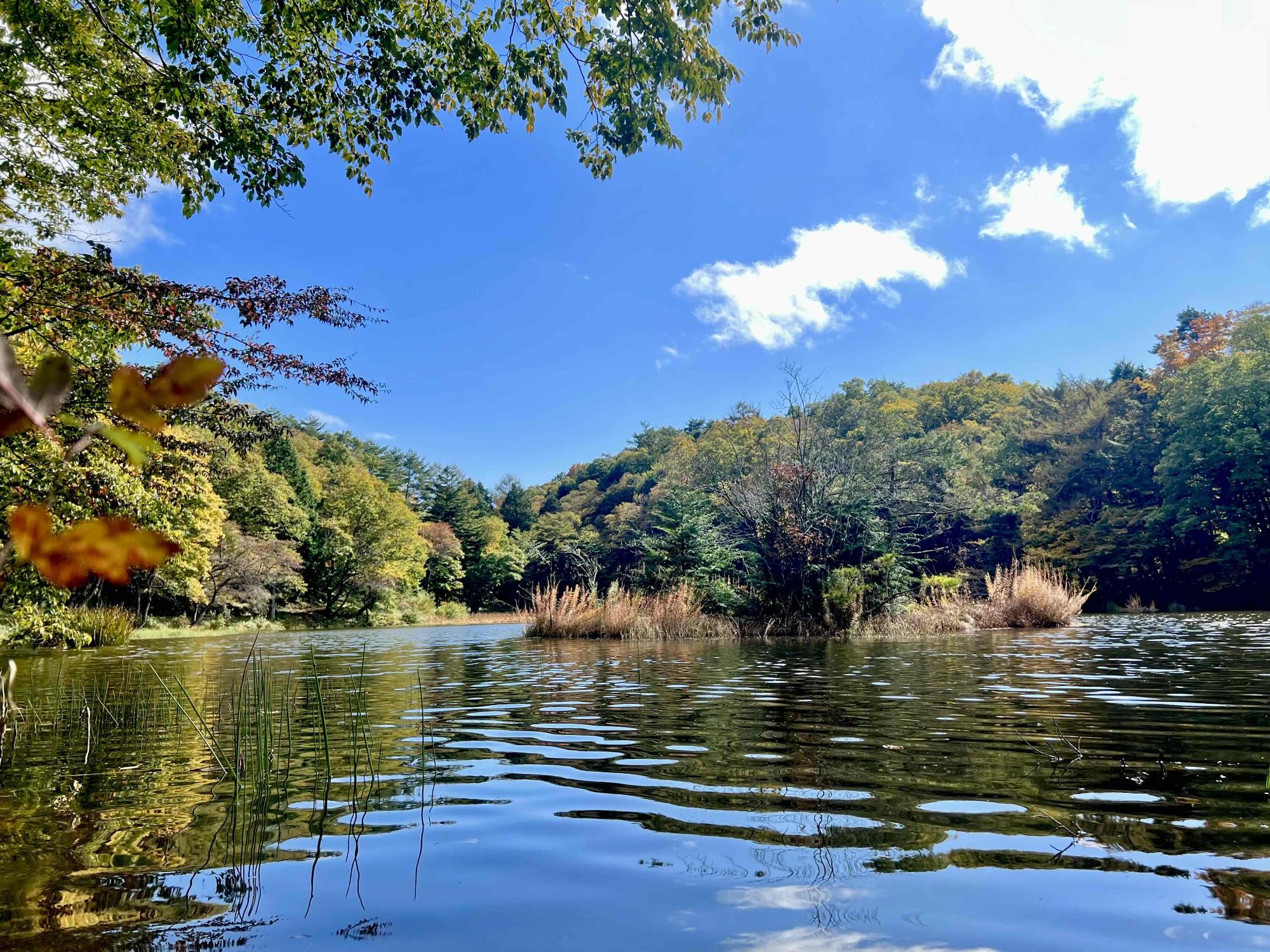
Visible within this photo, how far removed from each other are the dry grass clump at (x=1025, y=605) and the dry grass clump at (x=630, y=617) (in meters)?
5.18

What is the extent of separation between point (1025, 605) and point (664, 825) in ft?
46.3

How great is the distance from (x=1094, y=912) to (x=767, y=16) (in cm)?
567

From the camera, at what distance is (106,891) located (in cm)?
197

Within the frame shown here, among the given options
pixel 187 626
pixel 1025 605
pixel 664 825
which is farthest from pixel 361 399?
pixel 187 626

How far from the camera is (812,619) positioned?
14594mm

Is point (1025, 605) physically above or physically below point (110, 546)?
below

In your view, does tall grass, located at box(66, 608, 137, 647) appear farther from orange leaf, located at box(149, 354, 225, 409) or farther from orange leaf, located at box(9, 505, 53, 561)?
orange leaf, located at box(149, 354, 225, 409)

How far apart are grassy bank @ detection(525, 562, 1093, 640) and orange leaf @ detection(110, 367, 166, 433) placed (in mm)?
14436

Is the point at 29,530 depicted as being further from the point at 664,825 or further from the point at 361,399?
the point at 361,399

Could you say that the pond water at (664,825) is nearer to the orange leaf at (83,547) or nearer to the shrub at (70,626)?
the orange leaf at (83,547)

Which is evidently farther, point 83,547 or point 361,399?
point 361,399

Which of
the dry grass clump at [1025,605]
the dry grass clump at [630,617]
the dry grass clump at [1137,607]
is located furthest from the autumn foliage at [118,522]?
the dry grass clump at [1137,607]

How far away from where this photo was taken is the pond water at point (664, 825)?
173cm

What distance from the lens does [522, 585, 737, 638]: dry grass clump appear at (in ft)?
49.1
